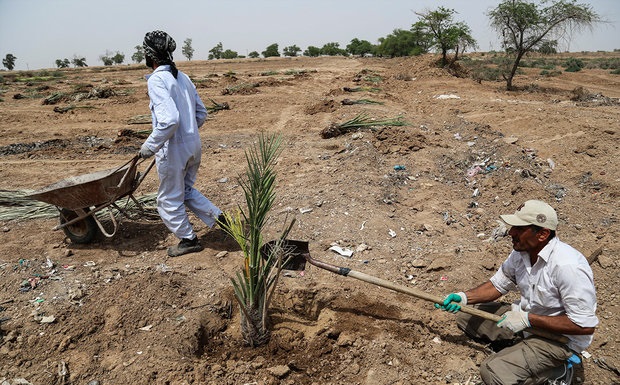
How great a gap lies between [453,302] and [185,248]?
244 cm

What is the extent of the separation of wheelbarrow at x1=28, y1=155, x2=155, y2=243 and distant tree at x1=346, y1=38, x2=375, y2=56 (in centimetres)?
5018

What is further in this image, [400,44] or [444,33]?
[400,44]

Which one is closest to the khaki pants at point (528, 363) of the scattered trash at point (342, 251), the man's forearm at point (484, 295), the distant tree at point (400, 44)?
the man's forearm at point (484, 295)

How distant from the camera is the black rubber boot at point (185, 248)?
3716 mm

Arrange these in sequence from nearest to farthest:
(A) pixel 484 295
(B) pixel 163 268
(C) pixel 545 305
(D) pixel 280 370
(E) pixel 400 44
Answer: (C) pixel 545 305, (D) pixel 280 370, (A) pixel 484 295, (B) pixel 163 268, (E) pixel 400 44

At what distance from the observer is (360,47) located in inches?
2050

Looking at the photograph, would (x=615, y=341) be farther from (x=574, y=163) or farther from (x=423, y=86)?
(x=423, y=86)

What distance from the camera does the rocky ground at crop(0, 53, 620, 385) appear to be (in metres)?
2.52

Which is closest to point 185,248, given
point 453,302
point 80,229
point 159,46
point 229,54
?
point 80,229

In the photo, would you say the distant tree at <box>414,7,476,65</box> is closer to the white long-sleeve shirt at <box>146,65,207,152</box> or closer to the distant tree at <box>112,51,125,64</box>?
the white long-sleeve shirt at <box>146,65,207,152</box>

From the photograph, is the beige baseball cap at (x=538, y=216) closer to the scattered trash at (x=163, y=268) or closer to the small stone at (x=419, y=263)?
the small stone at (x=419, y=263)

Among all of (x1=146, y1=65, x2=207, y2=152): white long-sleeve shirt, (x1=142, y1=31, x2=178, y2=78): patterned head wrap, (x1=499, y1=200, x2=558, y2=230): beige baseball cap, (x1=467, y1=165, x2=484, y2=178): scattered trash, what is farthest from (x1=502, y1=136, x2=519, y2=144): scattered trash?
(x1=142, y1=31, x2=178, y2=78): patterned head wrap

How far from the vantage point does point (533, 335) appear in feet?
7.72

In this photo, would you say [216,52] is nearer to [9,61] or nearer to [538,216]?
[9,61]
